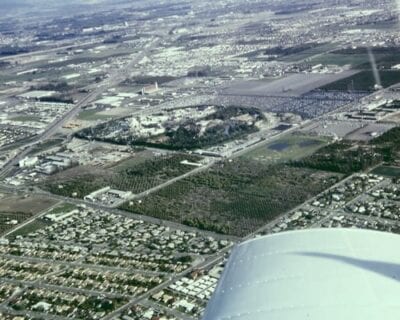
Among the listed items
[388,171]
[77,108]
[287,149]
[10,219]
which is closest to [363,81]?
[287,149]

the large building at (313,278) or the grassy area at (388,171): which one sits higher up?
the large building at (313,278)

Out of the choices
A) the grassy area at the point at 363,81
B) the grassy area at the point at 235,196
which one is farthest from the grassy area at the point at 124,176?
the grassy area at the point at 363,81

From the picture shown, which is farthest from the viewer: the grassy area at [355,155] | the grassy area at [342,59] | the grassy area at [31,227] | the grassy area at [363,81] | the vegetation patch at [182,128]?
the grassy area at [342,59]

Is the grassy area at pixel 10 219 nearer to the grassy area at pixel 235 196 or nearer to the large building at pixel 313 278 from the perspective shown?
the grassy area at pixel 235 196

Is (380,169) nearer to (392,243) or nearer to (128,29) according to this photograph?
(392,243)

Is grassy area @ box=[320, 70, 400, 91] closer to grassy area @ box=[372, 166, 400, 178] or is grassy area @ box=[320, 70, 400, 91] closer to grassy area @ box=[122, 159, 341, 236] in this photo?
grassy area @ box=[372, 166, 400, 178]
